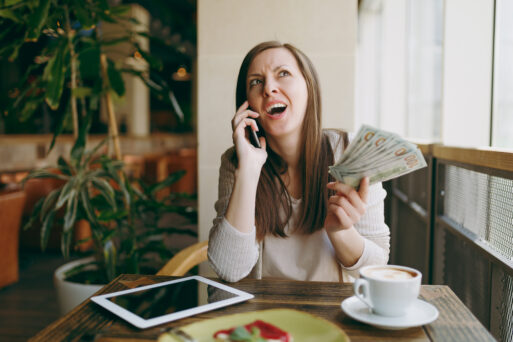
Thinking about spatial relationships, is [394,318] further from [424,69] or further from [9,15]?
[424,69]

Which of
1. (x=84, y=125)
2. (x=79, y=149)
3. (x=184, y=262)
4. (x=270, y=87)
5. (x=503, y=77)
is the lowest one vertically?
(x=184, y=262)

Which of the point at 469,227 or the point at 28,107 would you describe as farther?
the point at 28,107

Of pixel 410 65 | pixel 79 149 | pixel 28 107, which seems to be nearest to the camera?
pixel 79 149

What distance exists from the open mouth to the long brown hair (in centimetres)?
9

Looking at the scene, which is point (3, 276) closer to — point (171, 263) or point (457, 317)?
point (171, 263)

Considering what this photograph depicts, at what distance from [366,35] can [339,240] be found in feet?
14.6

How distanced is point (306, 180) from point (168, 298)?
685 millimetres

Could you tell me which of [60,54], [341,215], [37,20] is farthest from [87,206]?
[341,215]

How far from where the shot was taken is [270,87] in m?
→ 1.38

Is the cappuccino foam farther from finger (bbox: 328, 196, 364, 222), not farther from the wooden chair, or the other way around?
the wooden chair

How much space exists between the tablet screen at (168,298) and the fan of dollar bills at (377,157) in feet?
1.24

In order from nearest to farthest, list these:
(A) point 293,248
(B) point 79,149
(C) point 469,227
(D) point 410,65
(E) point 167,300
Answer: (E) point 167,300, (A) point 293,248, (C) point 469,227, (B) point 79,149, (D) point 410,65

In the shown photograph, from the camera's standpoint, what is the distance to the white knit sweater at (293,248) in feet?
4.03

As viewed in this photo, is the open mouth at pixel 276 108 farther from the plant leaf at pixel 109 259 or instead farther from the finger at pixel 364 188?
the plant leaf at pixel 109 259
